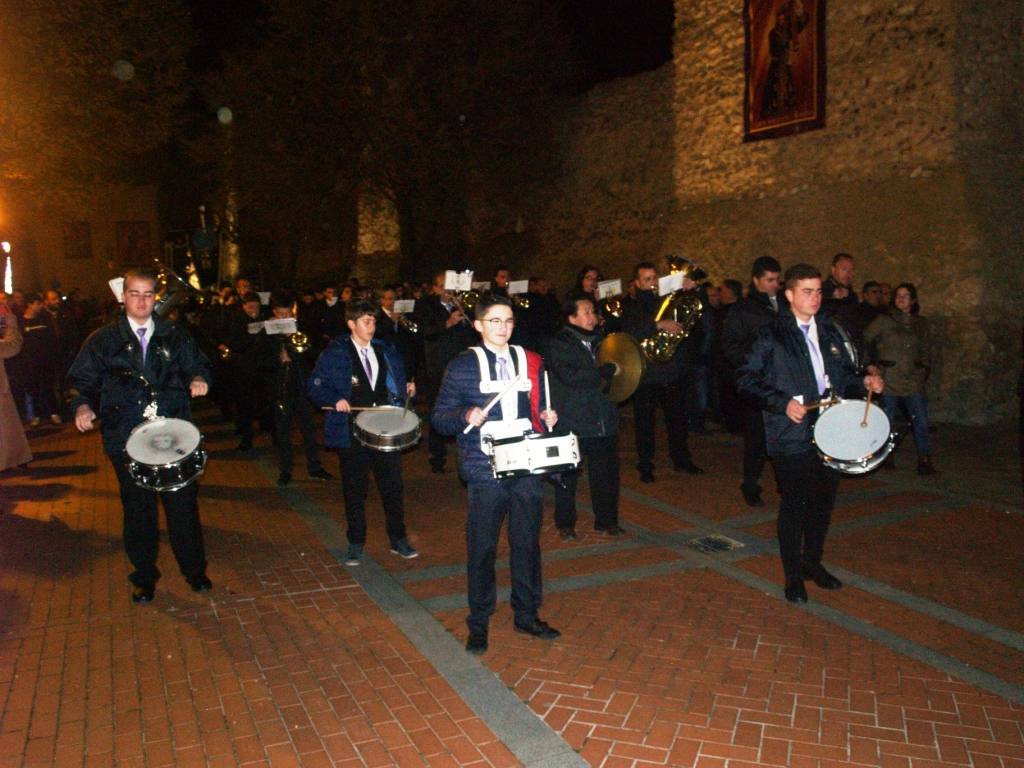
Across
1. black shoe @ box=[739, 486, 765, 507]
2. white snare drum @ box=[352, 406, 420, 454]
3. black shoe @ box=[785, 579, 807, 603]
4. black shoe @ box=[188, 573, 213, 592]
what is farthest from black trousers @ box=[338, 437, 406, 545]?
black shoe @ box=[739, 486, 765, 507]

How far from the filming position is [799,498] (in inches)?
224

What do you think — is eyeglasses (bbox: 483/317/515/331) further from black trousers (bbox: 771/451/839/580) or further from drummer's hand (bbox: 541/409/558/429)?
black trousers (bbox: 771/451/839/580)

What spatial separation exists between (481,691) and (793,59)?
14132mm

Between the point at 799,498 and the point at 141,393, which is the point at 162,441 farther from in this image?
the point at 799,498

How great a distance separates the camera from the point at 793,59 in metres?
15.4

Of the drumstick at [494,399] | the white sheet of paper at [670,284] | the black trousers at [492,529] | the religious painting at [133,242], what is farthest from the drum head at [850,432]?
the religious painting at [133,242]

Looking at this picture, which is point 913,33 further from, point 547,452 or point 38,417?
point 38,417

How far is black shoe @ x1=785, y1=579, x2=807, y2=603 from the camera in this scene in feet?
18.6

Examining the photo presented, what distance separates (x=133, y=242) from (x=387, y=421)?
144 feet

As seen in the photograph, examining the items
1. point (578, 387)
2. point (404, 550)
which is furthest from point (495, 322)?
point (404, 550)

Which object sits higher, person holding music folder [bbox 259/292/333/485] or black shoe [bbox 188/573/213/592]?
person holding music folder [bbox 259/292/333/485]

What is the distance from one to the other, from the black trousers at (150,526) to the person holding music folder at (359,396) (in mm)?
1119

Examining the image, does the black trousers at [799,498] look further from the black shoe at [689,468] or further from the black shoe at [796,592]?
the black shoe at [689,468]

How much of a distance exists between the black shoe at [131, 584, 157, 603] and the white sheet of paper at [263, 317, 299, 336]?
379 cm
